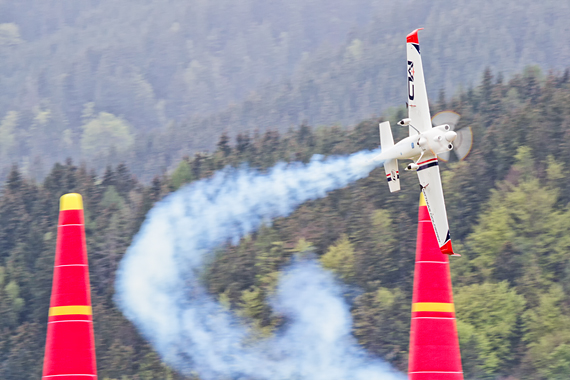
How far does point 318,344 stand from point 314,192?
11.2 meters

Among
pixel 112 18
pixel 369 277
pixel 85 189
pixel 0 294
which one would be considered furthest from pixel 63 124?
pixel 369 277

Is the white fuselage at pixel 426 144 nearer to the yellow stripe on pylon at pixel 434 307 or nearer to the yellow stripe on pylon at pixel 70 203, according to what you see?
the yellow stripe on pylon at pixel 434 307

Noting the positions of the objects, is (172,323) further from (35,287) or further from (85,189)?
(85,189)

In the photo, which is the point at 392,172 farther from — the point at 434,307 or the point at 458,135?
the point at 434,307

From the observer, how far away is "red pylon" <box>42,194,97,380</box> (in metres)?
14.2

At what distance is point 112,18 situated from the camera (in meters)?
180

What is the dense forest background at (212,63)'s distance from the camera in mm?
133625

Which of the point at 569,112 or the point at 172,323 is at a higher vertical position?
the point at 569,112

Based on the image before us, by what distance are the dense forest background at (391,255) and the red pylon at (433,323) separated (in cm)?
1657

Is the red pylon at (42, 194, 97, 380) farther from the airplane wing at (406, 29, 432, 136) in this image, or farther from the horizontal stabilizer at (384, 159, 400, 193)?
the airplane wing at (406, 29, 432, 136)

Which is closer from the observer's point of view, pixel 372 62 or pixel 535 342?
pixel 535 342

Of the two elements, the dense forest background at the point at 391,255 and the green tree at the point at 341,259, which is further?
the green tree at the point at 341,259

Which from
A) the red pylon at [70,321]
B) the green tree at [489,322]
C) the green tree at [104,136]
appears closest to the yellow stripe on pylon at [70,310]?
the red pylon at [70,321]

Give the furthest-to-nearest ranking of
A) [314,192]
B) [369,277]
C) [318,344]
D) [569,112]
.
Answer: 1. [569,112]
2. [369,277]
3. [318,344]
4. [314,192]
